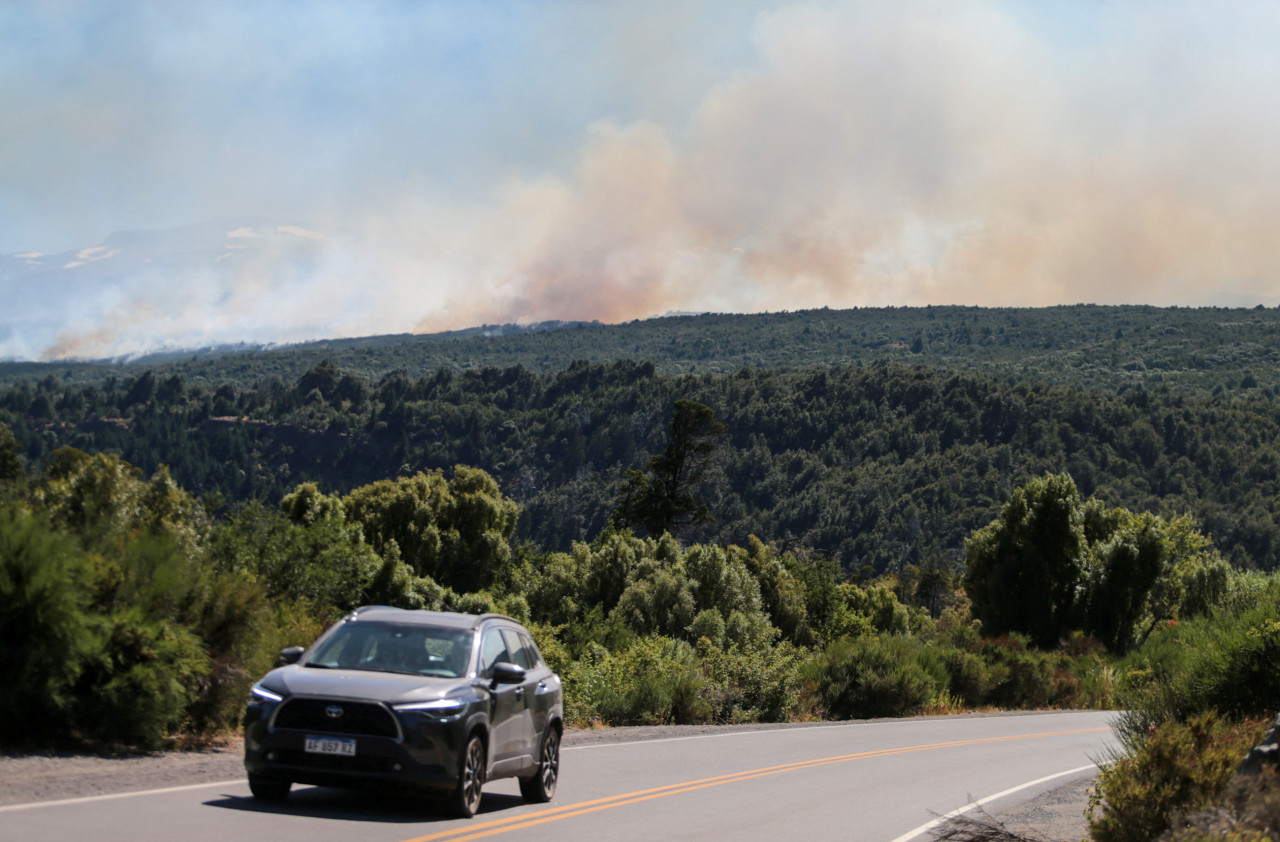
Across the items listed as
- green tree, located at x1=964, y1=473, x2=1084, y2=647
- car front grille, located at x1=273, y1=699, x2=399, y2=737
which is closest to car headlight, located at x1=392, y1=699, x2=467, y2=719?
car front grille, located at x1=273, y1=699, x2=399, y2=737

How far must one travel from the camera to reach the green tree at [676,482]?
257 ft

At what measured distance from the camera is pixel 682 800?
1282cm

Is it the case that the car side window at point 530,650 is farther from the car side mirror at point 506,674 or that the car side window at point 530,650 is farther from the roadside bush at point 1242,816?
the roadside bush at point 1242,816

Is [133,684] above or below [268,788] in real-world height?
above

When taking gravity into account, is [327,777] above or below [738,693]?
above

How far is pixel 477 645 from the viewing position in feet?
35.2

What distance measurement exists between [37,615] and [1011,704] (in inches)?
1241

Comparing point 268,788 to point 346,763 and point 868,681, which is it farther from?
point 868,681

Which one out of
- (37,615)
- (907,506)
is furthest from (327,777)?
(907,506)

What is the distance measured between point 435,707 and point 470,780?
0.79 m

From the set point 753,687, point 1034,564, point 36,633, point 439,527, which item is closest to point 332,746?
point 36,633

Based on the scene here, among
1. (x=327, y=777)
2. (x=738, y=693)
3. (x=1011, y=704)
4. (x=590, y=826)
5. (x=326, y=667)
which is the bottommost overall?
(x=1011, y=704)

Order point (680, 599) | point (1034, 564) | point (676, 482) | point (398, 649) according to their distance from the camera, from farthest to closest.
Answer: point (676, 482), point (680, 599), point (1034, 564), point (398, 649)

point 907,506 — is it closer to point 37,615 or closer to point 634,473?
point 634,473
